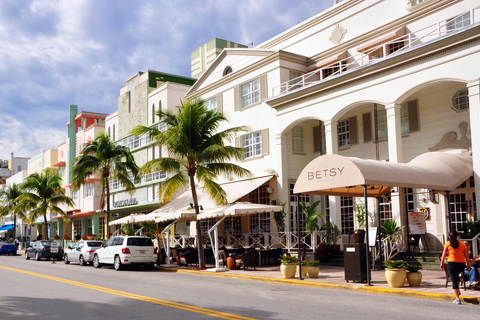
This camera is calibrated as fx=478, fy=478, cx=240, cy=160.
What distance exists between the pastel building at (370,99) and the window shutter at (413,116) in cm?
4

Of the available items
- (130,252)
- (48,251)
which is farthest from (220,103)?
(48,251)

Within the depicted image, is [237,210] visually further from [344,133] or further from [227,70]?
[227,70]

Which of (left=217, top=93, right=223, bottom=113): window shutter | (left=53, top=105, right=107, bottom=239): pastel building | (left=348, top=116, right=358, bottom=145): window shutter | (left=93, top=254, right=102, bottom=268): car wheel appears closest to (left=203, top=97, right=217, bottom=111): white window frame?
(left=217, top=93, right=223, bottom=113): window shutter

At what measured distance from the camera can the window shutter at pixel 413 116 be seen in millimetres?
20922

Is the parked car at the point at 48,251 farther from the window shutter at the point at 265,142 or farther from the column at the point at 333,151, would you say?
the column at the point at 333,151

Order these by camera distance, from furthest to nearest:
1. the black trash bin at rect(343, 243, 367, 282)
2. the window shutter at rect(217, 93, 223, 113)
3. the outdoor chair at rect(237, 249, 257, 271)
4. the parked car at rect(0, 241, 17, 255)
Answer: the parked car at rect(0, 241, 17, 255), the window shutter at rect(217, 93, 223, 113), the outdoor chair at rect(237, 249, 257, 271), the black trash bin at rect(343, 243, 367, 282)

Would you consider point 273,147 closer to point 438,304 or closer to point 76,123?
point 438,304

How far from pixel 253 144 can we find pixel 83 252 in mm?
11063

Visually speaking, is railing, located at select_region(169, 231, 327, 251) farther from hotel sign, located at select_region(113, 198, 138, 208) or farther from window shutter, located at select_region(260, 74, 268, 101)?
hotel sign, located at select_region(113, 198, 138, 208)

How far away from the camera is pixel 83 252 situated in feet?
86.1

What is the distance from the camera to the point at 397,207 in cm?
1883

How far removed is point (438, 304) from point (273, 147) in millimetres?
14753

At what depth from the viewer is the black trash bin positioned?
14141 millimetres

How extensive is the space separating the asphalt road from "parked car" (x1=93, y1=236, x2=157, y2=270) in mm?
6366
